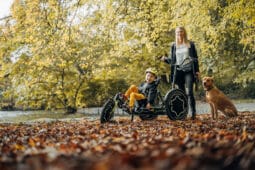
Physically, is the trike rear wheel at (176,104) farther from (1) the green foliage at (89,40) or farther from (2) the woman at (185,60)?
(1) the green foliage at (89,40)

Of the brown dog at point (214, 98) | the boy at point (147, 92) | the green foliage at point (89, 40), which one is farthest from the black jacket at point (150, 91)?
the green foliage at point (89, 40)

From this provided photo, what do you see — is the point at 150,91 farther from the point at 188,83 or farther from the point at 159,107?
the point at 188,83

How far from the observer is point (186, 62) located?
9.40 meters

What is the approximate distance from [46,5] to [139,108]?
424 cm

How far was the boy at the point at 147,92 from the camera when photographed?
9281mm

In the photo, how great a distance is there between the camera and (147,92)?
31.2ft

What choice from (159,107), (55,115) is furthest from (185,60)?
(55,115)

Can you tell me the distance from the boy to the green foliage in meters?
3.15

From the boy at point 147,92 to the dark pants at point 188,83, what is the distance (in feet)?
1.89

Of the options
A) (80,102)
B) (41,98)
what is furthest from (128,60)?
(41,98)

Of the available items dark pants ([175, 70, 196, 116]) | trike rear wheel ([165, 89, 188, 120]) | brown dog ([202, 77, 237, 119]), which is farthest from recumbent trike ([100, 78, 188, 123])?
brown dog ([202, 77, 237, 119])

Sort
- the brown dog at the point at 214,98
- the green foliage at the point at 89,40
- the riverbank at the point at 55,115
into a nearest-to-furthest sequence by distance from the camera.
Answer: the brown dog at the point at 214,98 < the green foliage at the point at 89,40 < the riverbank at the point at 55,115

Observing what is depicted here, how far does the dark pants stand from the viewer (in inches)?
368

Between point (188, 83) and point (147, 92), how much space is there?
2.88 ft
